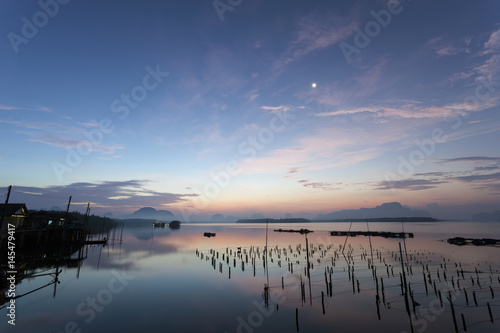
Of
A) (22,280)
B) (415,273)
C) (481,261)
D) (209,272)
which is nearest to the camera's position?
(22,280)

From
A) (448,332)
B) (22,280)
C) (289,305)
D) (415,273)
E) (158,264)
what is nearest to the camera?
(448,332)

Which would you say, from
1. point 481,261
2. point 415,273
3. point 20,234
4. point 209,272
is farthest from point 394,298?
point 20,234

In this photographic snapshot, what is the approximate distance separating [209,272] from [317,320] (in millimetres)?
26232

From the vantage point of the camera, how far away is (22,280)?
33562mm

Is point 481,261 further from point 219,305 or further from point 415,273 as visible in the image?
point 219,305

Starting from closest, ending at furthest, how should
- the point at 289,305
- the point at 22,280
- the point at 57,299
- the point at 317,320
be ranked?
the point at 317,320, the point at 289,305, the point at 57,299, the point at 22,280

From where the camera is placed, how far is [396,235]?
109500 mm

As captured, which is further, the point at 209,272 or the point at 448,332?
the point at 209,272

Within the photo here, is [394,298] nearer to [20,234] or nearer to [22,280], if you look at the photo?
[22,280]

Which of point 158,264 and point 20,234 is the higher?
point 20,234

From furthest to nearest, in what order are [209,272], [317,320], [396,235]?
[396,235]
[209,272]
[317,320]

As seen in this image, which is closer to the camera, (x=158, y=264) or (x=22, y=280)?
(x=22, y=280)

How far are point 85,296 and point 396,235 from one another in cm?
12071

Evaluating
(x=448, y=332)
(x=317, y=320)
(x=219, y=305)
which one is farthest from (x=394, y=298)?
(x=219, y=305)
